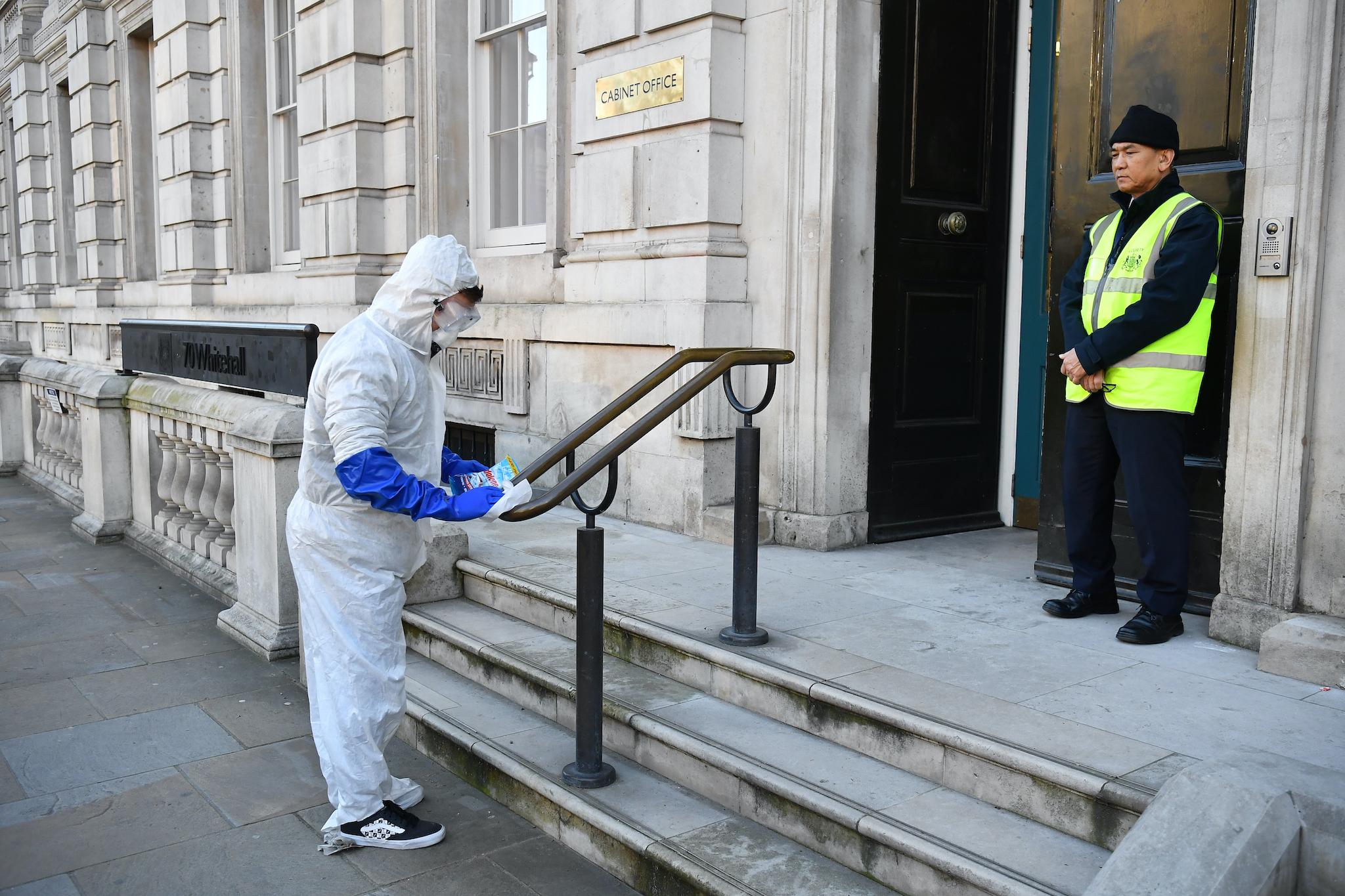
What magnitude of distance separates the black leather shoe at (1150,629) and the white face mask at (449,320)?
250 cm

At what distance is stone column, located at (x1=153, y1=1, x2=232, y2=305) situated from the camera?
38.9 ft

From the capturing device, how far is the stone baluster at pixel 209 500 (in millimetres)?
A: 6535

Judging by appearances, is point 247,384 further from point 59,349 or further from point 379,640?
point 59,349

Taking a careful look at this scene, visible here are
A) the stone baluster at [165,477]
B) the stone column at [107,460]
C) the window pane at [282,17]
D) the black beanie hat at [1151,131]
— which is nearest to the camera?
the black beanie hat at [1151,131]

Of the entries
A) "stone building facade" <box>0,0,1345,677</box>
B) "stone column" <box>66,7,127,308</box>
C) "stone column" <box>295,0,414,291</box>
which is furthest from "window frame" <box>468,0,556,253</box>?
"stone column" <box>66,7,127,308</box>

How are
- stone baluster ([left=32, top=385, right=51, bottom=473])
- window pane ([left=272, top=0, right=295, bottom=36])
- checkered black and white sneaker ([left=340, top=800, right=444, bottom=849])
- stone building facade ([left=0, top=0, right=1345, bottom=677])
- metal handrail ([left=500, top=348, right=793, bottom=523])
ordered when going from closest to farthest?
metal handrail ([left=500, top=348, right=793, bottom=523]) < checkered black and white sneaker ([left=340, top=800, right=444, bottom=849]) < stone building facade ([left=0, top=0, right=1345, bottom=677]) < stone baluster ([left=32, top=385, right=51, bottom=473]) < window pane ([left=272, top=0, right=295, bottom=36])

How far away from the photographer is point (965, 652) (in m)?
3.90

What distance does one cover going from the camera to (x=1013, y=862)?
2734 mm

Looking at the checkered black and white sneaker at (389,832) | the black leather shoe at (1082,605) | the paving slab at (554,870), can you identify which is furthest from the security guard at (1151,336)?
the checkered black and white sneaker at (389,832)

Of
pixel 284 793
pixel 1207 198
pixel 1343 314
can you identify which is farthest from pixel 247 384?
pixel 1343 314

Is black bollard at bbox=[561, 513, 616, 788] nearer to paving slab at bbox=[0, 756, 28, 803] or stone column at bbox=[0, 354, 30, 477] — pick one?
paving slab at bbox=[0, 756, 28, 803]

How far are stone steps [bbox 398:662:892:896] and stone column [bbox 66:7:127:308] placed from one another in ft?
43.8

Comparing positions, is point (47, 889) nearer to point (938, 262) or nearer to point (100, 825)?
point (100, 825)

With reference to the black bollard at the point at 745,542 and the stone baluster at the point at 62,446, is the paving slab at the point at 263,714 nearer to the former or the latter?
the black bollard at the point at 745,542
